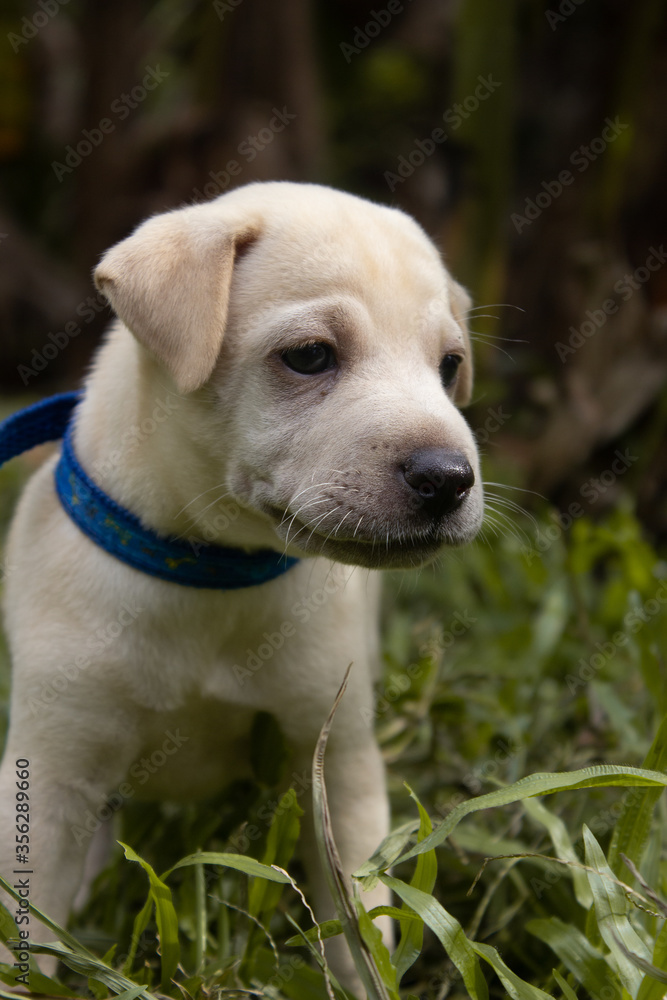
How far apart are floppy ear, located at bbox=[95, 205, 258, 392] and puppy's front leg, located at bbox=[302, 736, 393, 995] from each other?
3.66ft

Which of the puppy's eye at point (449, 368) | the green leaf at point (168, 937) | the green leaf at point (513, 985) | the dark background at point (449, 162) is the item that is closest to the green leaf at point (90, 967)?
the green leaf at point (168, 937)

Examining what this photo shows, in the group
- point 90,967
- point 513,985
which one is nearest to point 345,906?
point 513,985

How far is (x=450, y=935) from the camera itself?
2.20 m

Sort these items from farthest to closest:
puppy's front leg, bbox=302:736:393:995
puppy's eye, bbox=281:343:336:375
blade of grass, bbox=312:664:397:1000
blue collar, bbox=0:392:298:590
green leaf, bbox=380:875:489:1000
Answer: puppy's front leg, bbox=302:736:393:995
blue collar, bbox=0:392:298:590
puppy's eye, bbox=281:343:336:375
green leaf, bbox=380:875:489:1000
blade of grass, bbox=312:664:397:1000

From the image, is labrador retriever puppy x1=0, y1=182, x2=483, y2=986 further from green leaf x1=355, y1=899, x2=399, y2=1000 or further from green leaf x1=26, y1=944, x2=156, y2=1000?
green leaf x1=355, y1=899, x2=399, y2=1000

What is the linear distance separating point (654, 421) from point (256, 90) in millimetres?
4520

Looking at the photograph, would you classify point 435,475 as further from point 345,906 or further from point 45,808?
point 45,808

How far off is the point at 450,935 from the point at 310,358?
138 cm

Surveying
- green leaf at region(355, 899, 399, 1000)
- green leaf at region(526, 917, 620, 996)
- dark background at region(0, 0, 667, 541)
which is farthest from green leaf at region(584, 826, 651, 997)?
dark background at region(0, 0, 667, 541)

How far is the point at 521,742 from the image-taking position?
3678mm

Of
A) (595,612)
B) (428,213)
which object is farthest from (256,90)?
(595,612)

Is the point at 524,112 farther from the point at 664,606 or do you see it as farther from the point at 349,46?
the point at 664,606

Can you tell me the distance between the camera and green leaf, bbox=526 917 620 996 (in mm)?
2383

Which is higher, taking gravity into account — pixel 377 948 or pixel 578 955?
pixel 377 948
